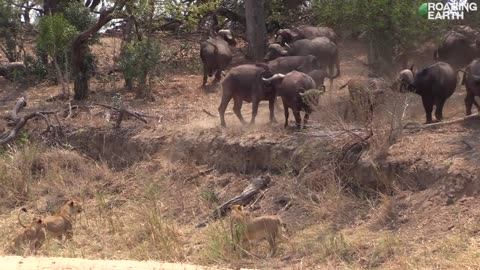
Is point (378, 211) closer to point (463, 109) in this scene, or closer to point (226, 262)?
point (226, 262)

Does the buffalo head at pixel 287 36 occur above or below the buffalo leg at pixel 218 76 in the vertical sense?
above

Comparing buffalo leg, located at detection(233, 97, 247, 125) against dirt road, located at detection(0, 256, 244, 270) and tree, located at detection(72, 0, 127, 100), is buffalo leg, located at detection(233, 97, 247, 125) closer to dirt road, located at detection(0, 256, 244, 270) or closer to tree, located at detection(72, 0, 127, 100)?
tree, located at detection(72, 0, 127, 100)

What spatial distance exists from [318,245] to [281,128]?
3646mm

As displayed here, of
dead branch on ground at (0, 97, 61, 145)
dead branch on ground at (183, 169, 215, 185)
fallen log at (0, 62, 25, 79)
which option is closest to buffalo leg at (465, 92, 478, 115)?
dead branch on ground at (183, 169, 215, 185)

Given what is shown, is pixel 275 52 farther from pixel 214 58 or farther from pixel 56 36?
pixel 56 36

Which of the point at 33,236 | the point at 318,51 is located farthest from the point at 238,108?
the point at 33,236

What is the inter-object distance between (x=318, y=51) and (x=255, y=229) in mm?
7495

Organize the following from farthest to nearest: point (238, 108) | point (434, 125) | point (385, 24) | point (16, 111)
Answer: point (16, 111) → point (385, 24) → point (238, 108) → point (434, 125)

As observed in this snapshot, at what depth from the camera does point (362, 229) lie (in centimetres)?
1078

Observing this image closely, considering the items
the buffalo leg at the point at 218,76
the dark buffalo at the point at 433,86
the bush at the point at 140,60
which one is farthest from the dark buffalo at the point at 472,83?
the bush at the point at 140,60

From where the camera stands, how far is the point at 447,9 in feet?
54.0

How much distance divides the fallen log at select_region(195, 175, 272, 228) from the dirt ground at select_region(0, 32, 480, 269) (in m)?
0.14

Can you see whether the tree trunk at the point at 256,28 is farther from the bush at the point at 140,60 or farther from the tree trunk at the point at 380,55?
the tree trunk at the point at 380,55

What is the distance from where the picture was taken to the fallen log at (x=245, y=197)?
496 inches
